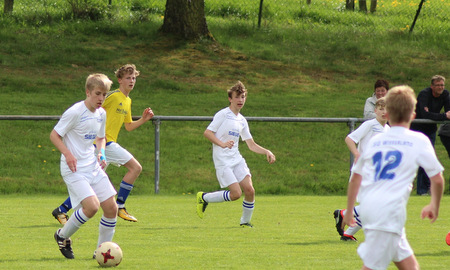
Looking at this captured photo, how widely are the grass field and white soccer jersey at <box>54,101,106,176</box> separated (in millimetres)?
914

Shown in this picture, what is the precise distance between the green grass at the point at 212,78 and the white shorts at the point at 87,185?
288 inches

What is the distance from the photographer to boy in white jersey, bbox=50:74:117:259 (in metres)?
6.85

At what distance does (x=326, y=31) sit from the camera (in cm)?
2547

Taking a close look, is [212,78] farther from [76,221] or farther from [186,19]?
[76,221]

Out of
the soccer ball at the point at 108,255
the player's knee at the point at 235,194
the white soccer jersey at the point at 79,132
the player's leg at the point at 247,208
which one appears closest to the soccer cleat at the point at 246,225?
the player's leg at the point at 247,208

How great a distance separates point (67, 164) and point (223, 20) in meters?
19.2

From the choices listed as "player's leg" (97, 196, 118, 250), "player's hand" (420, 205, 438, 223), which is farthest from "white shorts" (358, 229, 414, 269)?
"player's leg" (97, 196, 118, 250)

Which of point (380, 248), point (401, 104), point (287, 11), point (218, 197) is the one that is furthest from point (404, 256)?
point (287, 11)

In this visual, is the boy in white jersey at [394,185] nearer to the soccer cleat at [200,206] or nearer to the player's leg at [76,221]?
the player's leg at [76,221]

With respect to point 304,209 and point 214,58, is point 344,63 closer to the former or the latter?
point 214,58

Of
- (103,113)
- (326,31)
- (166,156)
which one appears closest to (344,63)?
(326,31)

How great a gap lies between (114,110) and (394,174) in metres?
6.06

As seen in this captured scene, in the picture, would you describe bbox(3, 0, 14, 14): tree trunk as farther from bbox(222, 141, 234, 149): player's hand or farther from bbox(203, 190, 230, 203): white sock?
bbox(222, 141, 234, 149): player's hand

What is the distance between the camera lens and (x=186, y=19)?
73.0 feet
